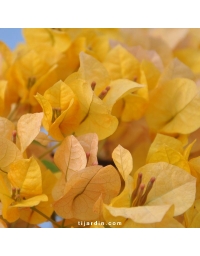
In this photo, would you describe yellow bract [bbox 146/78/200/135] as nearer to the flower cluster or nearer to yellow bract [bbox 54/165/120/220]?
the flower cluster

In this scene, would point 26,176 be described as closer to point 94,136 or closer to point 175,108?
point 94,136

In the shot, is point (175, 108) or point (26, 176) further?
point (175, 108)

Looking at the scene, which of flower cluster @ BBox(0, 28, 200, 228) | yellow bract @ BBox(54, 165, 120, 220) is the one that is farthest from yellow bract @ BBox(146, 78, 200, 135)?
yellow bract @ BBox(54, 165, 120, 220)

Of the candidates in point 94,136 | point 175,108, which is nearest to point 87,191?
point 94,136

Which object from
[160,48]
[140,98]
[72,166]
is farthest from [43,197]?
[160,48]

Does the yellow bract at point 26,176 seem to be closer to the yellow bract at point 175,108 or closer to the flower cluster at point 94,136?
the flower cluster at point 94,136

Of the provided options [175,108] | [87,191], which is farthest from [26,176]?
[175,108]

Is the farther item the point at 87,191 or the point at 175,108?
the point at 175,108
